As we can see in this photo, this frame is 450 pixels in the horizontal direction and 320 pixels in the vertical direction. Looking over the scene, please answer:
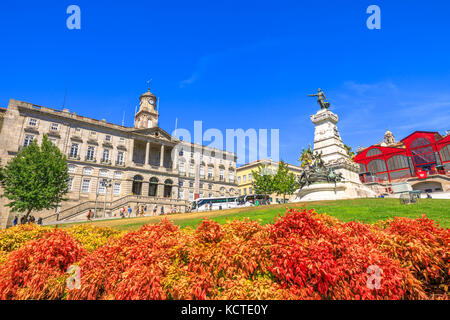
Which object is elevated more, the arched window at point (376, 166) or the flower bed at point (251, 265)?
the arched window at point (376, 166)

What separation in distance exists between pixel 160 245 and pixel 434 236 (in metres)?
5.30

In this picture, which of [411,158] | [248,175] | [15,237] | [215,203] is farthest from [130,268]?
[248,175]

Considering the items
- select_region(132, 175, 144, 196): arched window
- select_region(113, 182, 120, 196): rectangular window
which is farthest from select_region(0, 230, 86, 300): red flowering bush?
select_region(132, 175, 144, 196): arched window

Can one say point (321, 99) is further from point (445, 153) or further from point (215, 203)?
point (445, 153)

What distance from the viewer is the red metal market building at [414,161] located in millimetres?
45406

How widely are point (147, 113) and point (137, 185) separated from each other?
733 inches

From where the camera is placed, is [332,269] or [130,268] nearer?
[332,269]

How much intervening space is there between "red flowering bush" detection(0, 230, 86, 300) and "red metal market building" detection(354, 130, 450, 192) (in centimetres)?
4689

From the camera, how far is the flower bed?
3.46 m

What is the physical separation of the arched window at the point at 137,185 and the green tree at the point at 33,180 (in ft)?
56.4

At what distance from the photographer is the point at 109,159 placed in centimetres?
4512

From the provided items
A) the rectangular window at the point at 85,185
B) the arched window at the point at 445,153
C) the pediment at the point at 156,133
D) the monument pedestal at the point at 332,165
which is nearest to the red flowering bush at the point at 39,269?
the monument pedestal at the point at 332,165

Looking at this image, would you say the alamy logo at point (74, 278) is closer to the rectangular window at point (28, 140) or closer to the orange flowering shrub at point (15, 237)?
the orange flowering shrub at point (15, 237)

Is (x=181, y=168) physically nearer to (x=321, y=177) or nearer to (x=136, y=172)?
(x=136, y=172)
